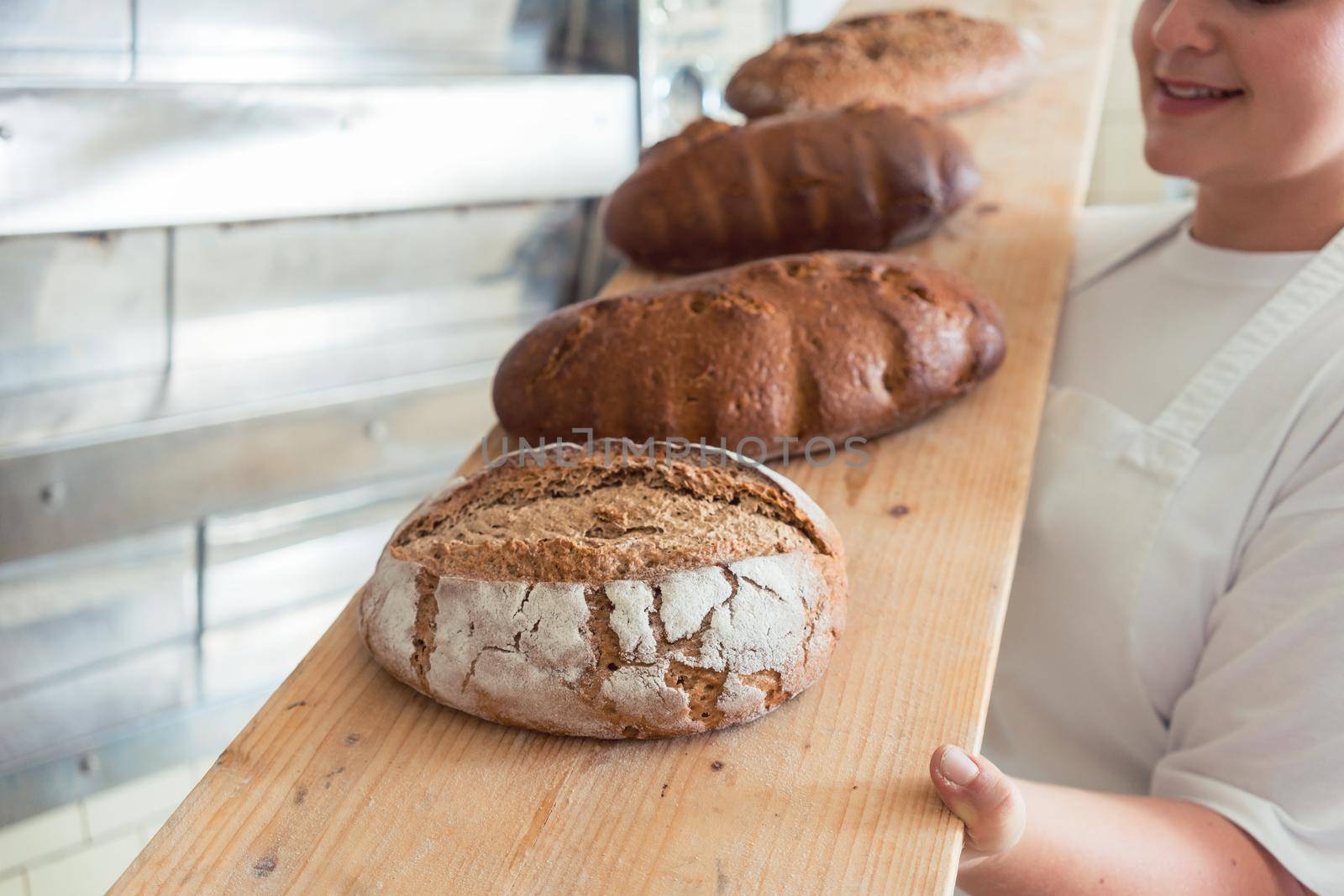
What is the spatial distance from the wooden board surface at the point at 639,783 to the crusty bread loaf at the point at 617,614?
30 mm

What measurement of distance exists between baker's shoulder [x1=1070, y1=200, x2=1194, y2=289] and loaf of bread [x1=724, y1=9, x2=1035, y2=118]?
0.31 meters

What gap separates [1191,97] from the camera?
1101mm

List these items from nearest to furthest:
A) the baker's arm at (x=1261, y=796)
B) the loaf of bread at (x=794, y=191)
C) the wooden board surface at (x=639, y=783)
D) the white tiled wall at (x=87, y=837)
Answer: the wooden board surface at (x=639, y=783) → the baker's arm at (x=1261, y=796) → the loaf of bread at (x=794, y=191) → the white tiled wall at (x=87, y=837)

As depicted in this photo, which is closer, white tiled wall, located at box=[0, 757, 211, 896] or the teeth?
the teeth

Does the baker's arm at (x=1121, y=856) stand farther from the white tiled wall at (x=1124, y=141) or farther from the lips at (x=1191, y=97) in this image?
the white tiled wall at (x=1124, y=141)

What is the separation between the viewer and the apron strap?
1.07 metres

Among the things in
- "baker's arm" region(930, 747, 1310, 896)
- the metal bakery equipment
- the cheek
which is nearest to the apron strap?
the cheek

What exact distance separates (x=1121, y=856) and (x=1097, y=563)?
0.33m

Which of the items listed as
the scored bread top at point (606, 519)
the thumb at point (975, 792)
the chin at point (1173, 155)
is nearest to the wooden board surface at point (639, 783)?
the thumb at point (975, 792)

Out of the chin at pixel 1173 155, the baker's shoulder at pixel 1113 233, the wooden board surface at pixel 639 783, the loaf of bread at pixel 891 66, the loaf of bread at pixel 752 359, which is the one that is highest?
the loaf of bread at pixel 891 66

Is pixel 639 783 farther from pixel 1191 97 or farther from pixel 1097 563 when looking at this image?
pixel 1191 97

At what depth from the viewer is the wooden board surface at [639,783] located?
66 centimetres

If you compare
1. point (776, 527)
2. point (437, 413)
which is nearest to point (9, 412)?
point (437, 413)

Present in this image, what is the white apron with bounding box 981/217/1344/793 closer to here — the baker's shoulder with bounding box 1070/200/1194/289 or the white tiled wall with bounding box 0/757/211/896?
the baker's shoulder with bounding box 1070/200/1194/289
